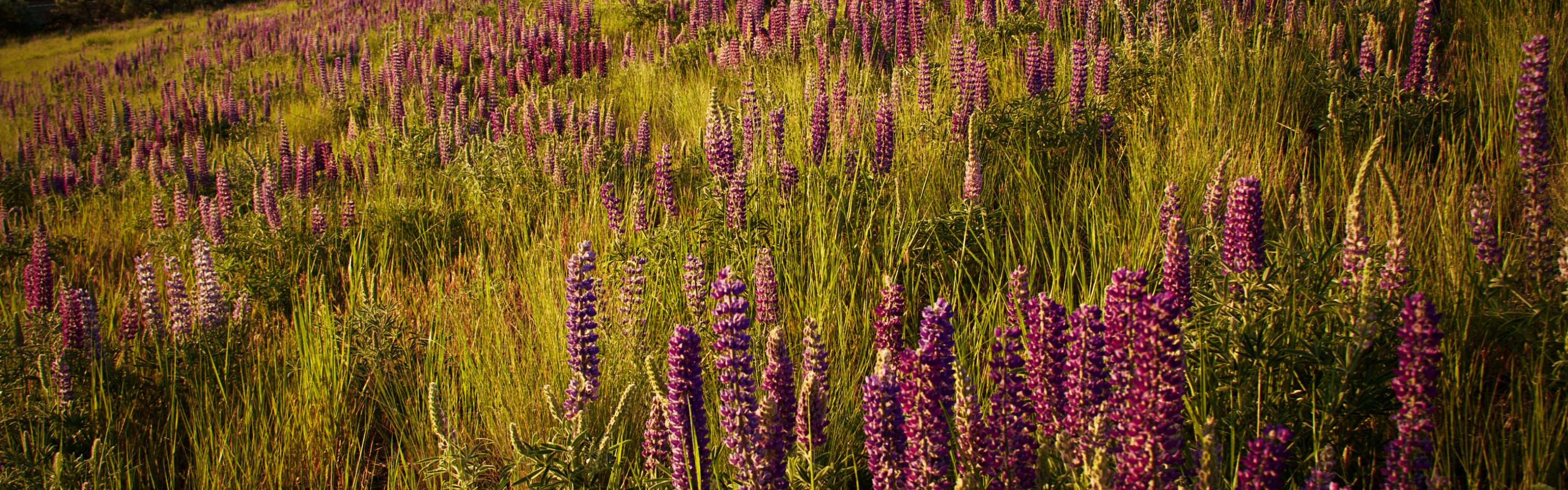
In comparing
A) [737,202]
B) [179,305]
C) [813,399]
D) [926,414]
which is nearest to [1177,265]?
[926,414]

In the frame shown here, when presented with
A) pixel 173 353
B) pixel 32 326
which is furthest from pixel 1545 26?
pixel 32 326

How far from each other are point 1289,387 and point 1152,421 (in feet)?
3.02

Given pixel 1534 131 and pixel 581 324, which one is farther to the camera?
pixel 1534 131

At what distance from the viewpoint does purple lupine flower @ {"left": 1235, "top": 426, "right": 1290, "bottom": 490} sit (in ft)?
3.95

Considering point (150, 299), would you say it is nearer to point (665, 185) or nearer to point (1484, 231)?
point (665, 185)

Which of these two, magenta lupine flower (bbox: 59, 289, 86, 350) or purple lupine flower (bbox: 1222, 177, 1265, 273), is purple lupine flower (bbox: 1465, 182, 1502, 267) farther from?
magenta lupine flower (bbox: 59, 289, 86, 350)

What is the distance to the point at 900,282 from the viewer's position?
289 cm

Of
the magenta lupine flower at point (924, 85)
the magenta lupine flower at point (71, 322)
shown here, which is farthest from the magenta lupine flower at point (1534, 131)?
the magenta lupine flower at point (71, 322)

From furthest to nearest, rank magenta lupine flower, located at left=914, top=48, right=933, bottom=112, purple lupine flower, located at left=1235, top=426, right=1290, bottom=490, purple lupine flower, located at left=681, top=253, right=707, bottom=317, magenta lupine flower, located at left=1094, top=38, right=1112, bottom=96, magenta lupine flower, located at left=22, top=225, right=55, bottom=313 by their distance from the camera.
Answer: magenta lupine flower, located at left=914, top=48, right=933, bottom=112 < magenta lupine flower, located at left=1094, top=38, right=1112, bottom=96 < magenta lupine flower, located at left=22, top=225, right=55, bottom=313 < purple lupine flower, located at left=681, top=253, right=707, bottom=317 < purple lupine flower, located at left=1235, top=426, right=1290, bottom=490

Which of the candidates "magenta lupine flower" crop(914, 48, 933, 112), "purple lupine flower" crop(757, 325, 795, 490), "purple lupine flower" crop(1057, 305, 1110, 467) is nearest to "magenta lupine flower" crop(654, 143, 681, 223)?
"magenta lupine flower" crop(914, 48, 933, 112)

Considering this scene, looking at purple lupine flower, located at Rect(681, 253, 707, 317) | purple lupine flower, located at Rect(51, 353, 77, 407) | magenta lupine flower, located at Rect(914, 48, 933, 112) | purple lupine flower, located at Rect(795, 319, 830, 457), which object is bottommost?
purple lupine flower, located at Rect(51, 353, 77, 407)

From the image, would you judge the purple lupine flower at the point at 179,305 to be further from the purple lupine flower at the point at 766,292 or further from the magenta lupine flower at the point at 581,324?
the purple lupine flower at the point at 766,292

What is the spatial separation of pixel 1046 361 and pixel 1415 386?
1.88ft

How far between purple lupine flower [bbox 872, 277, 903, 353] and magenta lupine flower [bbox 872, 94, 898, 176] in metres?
1.66
